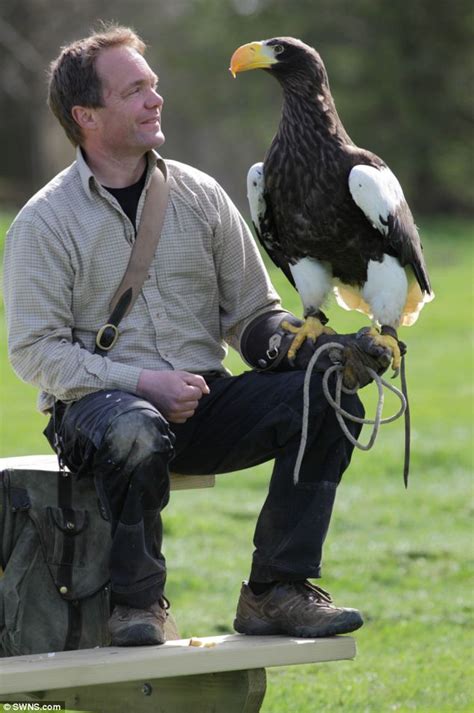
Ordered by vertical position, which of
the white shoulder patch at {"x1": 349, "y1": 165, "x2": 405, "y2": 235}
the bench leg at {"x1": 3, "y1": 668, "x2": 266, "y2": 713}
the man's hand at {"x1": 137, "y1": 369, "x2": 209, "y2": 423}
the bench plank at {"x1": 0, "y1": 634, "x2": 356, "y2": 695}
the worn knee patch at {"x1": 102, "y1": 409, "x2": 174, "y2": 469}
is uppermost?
the white shoulder patch at {"x1": 349, "y1": 165, "x2": 405, "y2": 235}

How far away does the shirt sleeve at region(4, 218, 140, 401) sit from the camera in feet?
11.0

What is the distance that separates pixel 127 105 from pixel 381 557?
3.21 metres

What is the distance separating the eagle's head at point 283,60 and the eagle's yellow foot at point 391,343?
74 cm

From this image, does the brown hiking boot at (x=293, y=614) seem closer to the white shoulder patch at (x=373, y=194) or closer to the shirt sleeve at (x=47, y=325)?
the shirt sleeve at (x=47, y=325)

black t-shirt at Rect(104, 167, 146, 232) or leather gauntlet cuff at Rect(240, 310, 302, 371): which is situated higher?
black t-shirt at Rect(104, 167, 146, 232)

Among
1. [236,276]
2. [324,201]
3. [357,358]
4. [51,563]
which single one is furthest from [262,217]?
[51,563]

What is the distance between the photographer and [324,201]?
352cm

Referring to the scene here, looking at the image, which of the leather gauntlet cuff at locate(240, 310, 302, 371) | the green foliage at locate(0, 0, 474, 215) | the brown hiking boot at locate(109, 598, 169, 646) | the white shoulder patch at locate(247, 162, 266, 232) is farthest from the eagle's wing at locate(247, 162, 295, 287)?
the green foliage at locate(0, 0, 474, 215)

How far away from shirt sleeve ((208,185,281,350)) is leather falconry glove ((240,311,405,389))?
5 centimetres

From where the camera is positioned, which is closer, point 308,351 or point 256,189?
point 308,351

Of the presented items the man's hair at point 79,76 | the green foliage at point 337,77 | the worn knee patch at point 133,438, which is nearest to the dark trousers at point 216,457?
the worn knee patch at point 133,438

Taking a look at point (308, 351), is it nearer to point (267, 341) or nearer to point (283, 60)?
point (267, 341)

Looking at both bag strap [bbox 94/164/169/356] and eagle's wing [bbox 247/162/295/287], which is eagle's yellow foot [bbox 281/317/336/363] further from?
bag strap [bbox 94/164/169/356]

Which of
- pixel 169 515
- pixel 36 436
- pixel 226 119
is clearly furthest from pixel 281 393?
pixel 226 119
